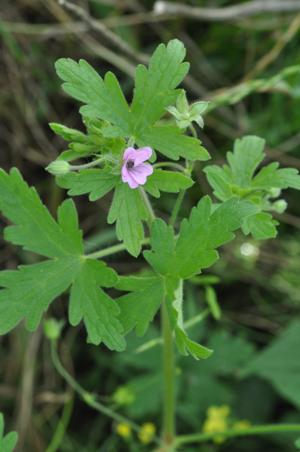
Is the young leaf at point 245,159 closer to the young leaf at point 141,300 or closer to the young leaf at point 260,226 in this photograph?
the young leaf at point 260,226

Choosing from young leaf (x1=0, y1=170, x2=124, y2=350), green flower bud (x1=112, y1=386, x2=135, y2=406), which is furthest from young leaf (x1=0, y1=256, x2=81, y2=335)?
green flower bud (x1=112, y1=386, x2=135, y2=406)

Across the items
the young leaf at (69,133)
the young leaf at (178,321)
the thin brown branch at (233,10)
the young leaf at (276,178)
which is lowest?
the young leaf at (178,321)

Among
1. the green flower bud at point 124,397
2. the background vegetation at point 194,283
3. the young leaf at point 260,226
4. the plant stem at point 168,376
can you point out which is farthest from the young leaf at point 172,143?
the green flower bud at point 124,397

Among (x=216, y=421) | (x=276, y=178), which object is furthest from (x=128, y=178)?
(x=216, y=421)

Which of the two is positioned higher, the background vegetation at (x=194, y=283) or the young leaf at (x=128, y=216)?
the background vegetation at (x=194, y=283)

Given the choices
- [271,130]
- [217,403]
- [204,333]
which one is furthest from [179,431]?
[271,130]
